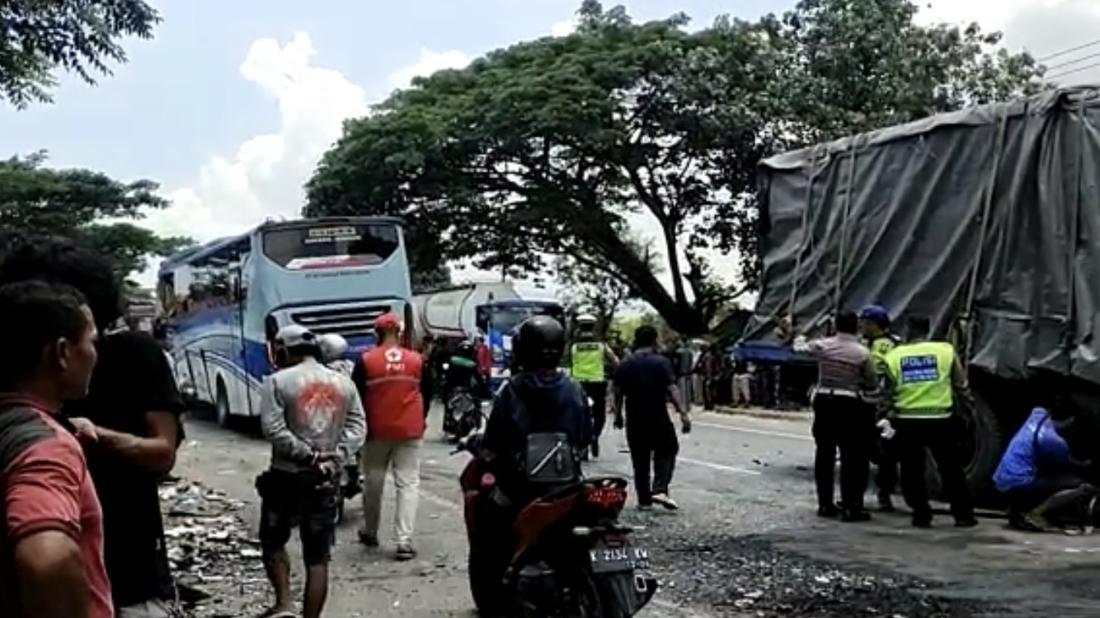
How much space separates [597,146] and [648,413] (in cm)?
2471

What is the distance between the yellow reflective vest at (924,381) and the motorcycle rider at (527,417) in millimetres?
4835

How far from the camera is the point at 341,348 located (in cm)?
1039

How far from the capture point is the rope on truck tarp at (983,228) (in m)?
12.0

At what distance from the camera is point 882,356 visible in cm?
1176

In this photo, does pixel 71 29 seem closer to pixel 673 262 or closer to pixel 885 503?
pixel 885 503

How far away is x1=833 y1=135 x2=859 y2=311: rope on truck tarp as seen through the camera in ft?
47.0

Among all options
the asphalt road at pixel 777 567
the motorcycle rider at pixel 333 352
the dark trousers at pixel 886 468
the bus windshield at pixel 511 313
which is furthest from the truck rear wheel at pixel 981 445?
the bus windshield at pixel 511 313

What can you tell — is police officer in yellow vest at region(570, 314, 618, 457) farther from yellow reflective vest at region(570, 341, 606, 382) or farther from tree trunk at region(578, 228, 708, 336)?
tree trunk at region(578, 228, 708, 336)

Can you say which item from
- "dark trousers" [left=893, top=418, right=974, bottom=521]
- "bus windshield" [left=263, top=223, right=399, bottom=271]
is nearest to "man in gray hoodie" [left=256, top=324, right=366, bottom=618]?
"dark trousers" [left=893, top=418, right=974, bottom=521]

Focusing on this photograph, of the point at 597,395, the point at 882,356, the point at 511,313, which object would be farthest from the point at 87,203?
the point at 882,356

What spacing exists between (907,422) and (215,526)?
5.49 m

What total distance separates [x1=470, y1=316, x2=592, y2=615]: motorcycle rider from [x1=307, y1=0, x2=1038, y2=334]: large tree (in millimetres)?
25009

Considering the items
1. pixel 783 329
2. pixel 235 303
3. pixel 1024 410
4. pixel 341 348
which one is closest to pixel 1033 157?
pixel 1024 410

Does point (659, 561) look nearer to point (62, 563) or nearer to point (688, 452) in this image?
point (62, 563)
